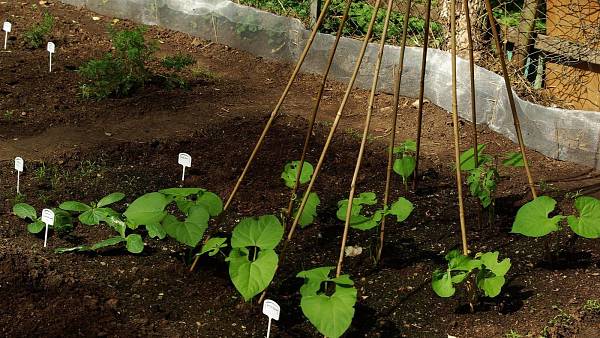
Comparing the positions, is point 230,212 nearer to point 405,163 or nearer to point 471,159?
point 405,163

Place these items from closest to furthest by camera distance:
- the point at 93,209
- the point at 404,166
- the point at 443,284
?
1. the point at 443,284
2. the point at 93,209
3. the point at 404,166

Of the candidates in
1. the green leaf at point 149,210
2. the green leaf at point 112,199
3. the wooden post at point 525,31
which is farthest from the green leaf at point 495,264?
the wooden post at point 525,31

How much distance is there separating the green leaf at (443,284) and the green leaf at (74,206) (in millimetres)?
1613

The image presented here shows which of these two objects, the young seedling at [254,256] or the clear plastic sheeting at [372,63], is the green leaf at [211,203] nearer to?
the young seedling at [254,256]

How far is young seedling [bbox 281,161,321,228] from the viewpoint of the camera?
3.74 meters

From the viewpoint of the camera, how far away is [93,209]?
391 centimetres

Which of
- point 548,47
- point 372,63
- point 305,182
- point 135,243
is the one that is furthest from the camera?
point 372,63

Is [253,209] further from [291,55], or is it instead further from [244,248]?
[291,55]

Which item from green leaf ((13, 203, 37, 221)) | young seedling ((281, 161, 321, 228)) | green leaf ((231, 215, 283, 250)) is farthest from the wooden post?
green leaf ((13, 203, 37, 221))

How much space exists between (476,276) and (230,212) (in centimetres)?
137

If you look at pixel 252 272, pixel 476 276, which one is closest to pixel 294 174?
pixel 252 272

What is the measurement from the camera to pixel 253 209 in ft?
14.2

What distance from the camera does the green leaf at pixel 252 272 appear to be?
317 centimetres

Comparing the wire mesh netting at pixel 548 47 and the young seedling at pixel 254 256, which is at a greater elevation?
the wire mesh netting at pixel 548 47
